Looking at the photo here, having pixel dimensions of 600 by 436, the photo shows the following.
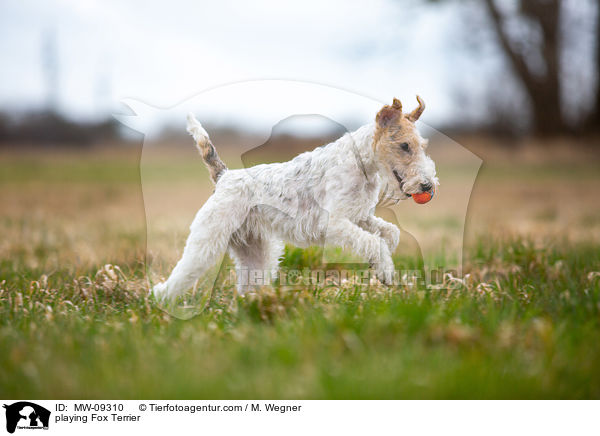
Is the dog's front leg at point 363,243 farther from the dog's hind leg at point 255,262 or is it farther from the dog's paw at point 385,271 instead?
the dog's hind leg at point 255,262

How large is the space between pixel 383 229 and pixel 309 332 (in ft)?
3.79

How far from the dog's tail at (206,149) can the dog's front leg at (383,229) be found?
1.15 metres

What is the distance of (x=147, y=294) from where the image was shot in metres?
4.05

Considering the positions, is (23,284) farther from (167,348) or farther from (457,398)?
(457,398)

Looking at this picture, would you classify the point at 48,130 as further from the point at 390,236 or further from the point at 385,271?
the point at 385,271

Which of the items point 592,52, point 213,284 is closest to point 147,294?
point 213,284

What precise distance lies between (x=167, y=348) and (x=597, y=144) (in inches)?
676

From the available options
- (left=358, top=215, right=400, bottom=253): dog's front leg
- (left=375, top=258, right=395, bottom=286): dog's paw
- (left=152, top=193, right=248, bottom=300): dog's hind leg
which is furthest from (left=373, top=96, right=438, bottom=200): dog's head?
(left=152, top=193, right=248, bottom=300): dog's hind leg

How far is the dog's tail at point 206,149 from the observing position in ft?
12.3

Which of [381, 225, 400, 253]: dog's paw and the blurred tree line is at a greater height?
the blurred tree line

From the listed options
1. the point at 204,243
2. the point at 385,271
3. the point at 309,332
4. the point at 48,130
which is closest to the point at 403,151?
the point at 385,271

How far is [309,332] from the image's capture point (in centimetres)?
292

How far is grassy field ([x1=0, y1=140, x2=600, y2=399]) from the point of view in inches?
99.5
